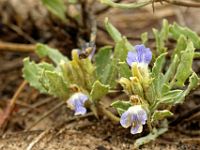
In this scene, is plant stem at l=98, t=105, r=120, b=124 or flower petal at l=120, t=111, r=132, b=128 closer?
flower petal at l=120, t=111, r=132, b=128

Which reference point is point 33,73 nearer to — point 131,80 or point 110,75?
point 110,75

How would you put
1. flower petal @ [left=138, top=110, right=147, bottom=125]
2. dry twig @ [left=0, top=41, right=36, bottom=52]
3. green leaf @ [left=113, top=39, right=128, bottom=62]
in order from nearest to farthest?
1. flower petal @ [left=138, top=110, right=147, bottom=125]
2. green leaf @ [left=113, top=39, right=128, bottom=62]
3. dry twig @ [left=0, top=41, right=36, bottom=52]

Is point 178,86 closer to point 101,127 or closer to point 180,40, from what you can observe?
point 180,40

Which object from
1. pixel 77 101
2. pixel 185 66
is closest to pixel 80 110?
pixel 77 101

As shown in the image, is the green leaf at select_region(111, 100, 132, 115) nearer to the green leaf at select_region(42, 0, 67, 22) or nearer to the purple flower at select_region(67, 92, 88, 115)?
the purple flower at select_region(67, 92, 88, 115)

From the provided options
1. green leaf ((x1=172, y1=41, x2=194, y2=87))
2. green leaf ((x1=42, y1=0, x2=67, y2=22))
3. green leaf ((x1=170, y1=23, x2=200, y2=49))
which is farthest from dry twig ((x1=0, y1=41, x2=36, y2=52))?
green leaf ((x1=172, y1=41, x2=194, y2=87))

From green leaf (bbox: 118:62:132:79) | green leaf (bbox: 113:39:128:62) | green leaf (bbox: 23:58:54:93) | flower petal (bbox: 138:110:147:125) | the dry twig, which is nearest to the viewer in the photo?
flower petal (bbox: 138:110:147:125)

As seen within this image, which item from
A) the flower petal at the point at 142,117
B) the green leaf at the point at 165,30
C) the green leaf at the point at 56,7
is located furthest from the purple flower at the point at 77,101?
the green leaf at the point at 56,7
